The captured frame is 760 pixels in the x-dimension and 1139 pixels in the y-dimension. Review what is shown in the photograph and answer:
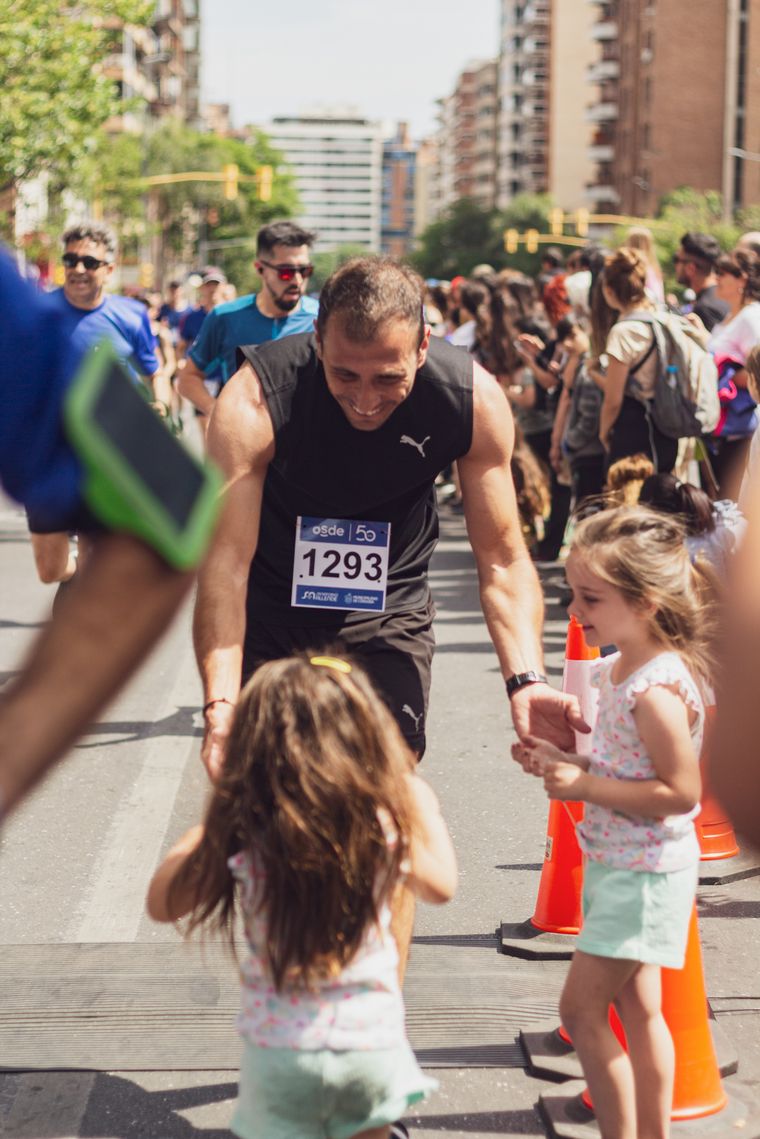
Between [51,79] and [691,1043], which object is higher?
[51,79]

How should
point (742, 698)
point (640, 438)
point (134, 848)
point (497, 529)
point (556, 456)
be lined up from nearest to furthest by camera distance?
1. point (742, 698)
2. point (497, 529)
3. point (134, 848)
4. point (640, 438)
5. point (556, 456)

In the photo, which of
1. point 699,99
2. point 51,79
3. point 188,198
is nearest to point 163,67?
point 188,198

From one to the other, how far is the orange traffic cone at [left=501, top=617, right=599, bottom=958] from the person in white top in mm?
1349

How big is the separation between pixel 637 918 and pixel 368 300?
4.52 ft

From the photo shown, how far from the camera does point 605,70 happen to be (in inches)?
4432

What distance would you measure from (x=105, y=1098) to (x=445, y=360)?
6.14 feet

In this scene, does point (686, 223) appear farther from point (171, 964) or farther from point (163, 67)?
point (171, 964)

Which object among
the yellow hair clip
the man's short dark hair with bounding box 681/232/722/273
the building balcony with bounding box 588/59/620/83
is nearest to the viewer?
the yellow hair clip

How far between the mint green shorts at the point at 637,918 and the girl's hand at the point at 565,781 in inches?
5.8

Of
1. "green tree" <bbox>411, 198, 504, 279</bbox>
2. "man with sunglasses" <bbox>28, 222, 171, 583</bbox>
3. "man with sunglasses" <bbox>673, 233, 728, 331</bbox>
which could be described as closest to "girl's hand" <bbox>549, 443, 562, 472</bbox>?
"man with sunglasses" <bbox>673, 233, 728, 331</bbox>

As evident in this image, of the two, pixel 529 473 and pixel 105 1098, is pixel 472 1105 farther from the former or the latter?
pixel 529 473

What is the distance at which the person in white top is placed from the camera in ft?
10.3

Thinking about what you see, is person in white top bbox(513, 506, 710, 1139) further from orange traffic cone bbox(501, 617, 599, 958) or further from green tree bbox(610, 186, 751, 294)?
green tree bbox(610, 186, 751, 294)

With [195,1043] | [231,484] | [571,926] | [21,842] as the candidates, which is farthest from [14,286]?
[21,842]
